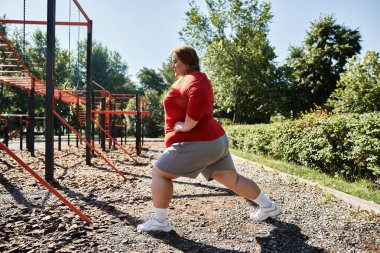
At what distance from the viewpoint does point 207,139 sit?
2576mm

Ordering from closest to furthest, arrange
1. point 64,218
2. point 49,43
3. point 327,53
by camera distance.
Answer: point 64,218, point 49,43, point 327,53

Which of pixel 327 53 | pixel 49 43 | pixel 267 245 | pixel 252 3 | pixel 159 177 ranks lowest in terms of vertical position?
pixel 267 245

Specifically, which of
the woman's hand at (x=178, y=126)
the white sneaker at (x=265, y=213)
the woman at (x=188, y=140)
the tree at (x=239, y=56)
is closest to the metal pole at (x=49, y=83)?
the woman at (x=188, y=140)

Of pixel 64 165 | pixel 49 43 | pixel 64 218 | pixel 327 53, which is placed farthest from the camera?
pixel 327 53

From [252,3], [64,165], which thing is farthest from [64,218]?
[252,3]

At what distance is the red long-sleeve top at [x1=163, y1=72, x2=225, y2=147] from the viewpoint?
2449 mm

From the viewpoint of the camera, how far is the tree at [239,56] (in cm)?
2508

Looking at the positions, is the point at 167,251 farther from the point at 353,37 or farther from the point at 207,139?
the point at 353,37

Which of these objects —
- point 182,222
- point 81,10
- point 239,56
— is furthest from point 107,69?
point 182,222

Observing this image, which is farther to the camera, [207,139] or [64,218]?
[64,218]

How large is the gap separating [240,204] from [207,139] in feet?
4.86

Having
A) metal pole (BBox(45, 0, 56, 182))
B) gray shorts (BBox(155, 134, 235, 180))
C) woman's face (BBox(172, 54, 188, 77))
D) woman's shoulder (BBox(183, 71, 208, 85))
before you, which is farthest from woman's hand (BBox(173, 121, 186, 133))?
metal pole (BBox(45, 0, 56, 182))

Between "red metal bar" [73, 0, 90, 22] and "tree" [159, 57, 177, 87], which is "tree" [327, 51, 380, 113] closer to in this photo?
"red metal bar" [73, 0, 90, 22]

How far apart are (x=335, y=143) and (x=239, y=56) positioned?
2004 centimetres
